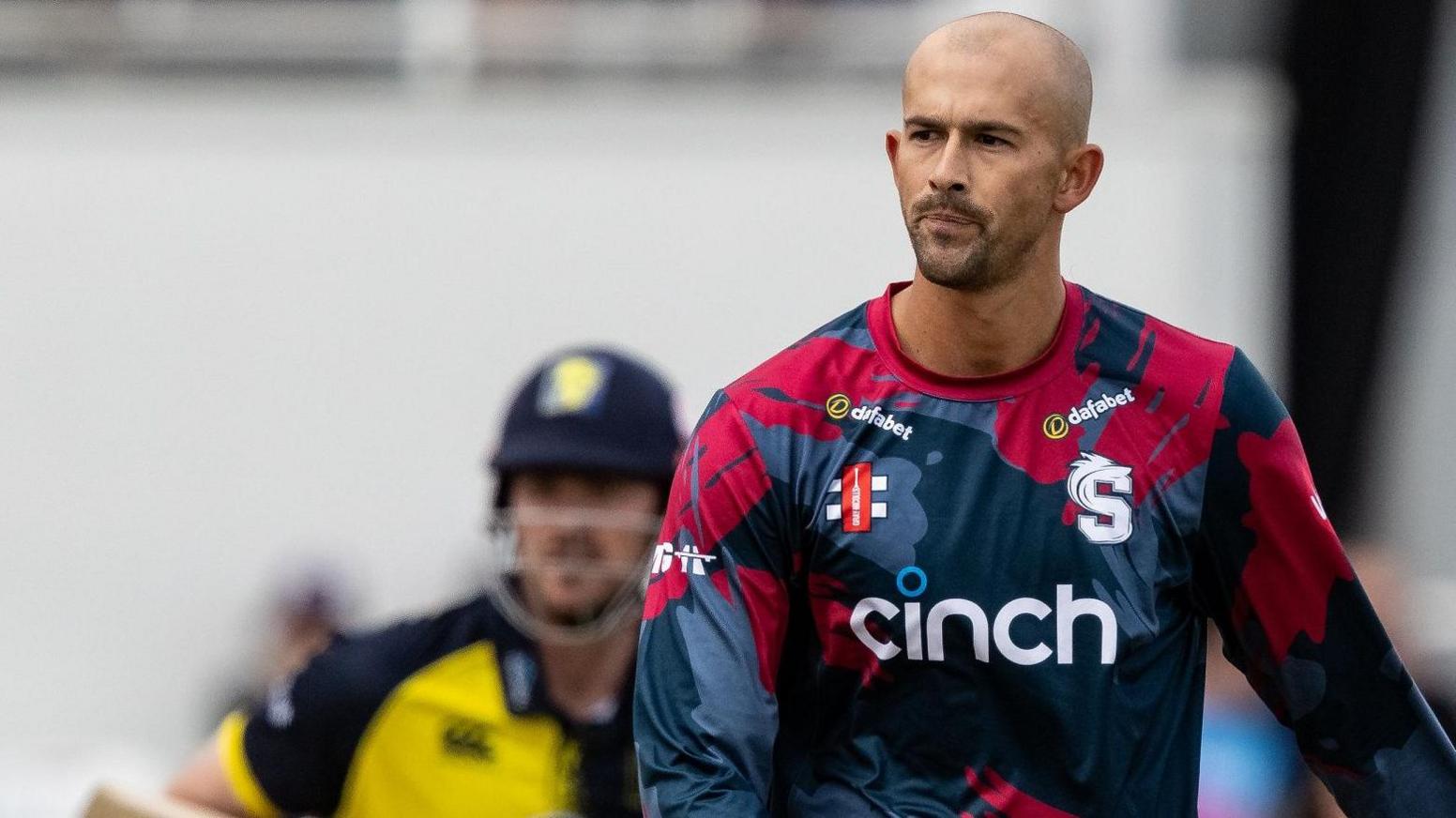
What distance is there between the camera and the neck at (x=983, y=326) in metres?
2.80

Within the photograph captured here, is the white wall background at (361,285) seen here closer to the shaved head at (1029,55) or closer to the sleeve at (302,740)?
the sleeve at (302,740)

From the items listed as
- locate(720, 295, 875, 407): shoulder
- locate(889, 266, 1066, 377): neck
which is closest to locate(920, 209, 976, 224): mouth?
locate(889, 266, 1066, 377): neck

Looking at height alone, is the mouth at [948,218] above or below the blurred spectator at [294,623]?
above

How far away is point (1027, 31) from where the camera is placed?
272 cm

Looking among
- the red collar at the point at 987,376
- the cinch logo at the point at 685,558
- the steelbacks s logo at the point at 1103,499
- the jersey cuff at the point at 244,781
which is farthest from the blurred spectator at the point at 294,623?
the steelbacks s logo at the point at 1103,499

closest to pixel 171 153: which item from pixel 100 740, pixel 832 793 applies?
pixel 100 740

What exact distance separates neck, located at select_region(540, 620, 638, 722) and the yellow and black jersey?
0.07 ft

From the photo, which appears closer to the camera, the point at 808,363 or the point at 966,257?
the point at 966,257

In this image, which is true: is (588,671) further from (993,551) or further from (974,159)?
(974,159)

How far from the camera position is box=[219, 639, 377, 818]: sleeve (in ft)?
13.1

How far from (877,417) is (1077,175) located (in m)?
0.37

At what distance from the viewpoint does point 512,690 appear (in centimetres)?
409

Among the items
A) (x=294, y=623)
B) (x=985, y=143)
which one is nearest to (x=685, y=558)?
(x=985, y=143)

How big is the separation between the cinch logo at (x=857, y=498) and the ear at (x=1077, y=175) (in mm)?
382
